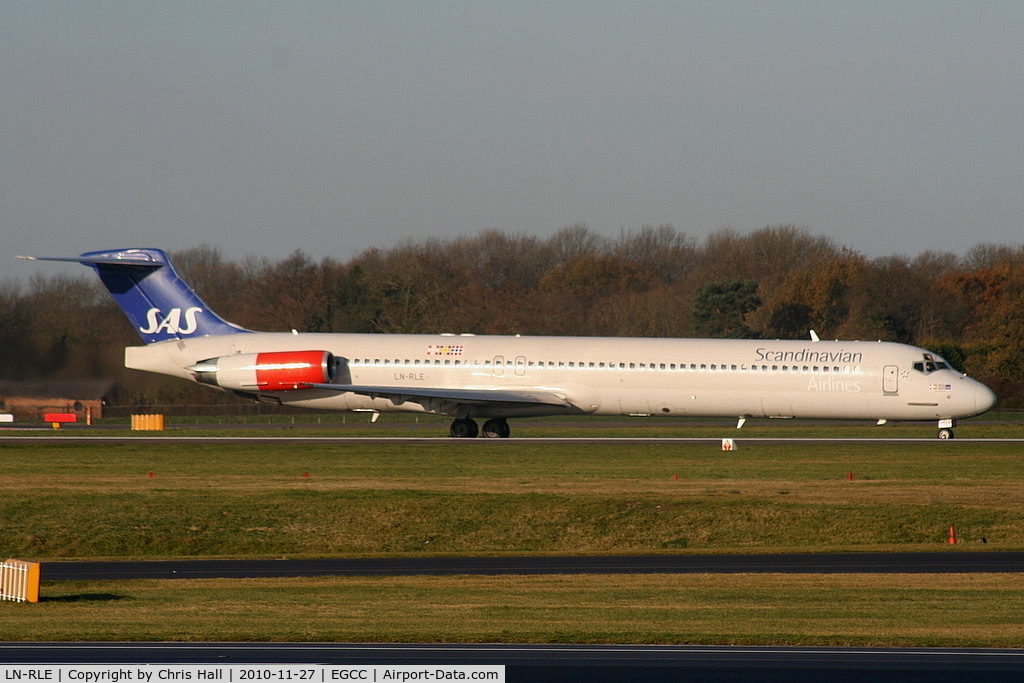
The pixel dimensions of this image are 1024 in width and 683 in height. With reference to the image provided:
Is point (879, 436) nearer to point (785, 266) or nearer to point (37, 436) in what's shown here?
point (37, 436)

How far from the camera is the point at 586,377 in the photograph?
4519 cm

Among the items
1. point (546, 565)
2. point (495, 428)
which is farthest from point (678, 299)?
point (546, 565)

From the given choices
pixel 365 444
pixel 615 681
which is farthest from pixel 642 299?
pixel 615 681

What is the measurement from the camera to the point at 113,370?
54.0 metres

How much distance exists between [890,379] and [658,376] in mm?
7510

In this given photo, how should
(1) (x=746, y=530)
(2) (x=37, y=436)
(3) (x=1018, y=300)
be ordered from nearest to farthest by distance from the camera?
(1) (x=746, y=530), (2) (x=37, y=436), (3) (x=1018, y=300)

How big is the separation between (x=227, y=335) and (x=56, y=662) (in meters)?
35.6

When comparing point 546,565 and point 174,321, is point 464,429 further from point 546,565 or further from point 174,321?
point 546,565

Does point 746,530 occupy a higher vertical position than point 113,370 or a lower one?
lower

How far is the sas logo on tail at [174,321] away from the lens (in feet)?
161

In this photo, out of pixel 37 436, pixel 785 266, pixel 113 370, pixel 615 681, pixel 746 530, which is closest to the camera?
pixel 615 681

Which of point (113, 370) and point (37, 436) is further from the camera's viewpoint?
point (113, 370)

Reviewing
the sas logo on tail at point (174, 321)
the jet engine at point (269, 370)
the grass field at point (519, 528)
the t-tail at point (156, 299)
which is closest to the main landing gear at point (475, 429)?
the grass field at point (519, 528)

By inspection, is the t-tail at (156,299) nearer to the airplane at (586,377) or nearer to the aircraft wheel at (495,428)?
the airplane at (586,377)
